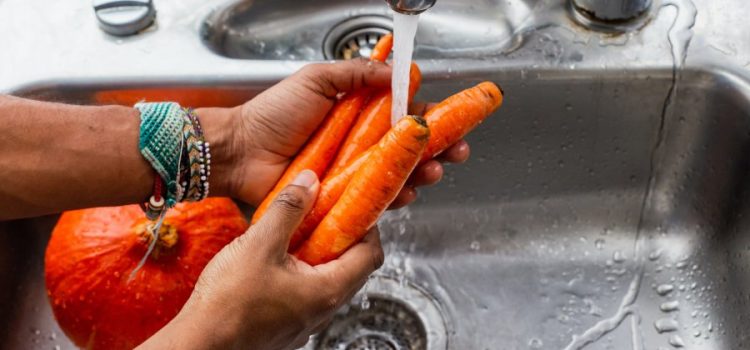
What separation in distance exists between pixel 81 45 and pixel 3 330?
0.40m

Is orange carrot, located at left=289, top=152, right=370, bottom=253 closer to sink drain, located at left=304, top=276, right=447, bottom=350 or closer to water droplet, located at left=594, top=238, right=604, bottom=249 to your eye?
sink drain, located at left=304, top=276, right=447, bottom=350

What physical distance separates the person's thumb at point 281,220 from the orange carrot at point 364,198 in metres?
0.06

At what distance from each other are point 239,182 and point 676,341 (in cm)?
62

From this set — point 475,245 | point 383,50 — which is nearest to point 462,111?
point 383,50

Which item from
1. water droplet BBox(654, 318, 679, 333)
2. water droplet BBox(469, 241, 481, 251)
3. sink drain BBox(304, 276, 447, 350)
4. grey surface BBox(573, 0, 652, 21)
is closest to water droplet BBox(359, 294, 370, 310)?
sink drain BBox(304, 276, 447, 350)

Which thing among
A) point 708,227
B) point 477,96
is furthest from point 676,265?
point 477,96

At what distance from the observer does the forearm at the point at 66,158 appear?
76 cm

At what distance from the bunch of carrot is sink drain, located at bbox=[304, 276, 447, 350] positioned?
27 cm

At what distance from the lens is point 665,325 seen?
959mm

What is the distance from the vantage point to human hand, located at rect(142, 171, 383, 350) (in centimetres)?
60

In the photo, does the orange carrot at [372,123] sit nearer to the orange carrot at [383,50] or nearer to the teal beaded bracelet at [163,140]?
the orange carrot at [383,50]

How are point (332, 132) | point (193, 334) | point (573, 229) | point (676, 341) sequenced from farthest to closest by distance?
point (573, 229), point (676, 341), point (332, 132), point (193, 334)

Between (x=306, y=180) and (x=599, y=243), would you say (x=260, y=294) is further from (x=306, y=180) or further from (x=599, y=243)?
(x=599, y=243)

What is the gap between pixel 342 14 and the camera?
3.53 feet
